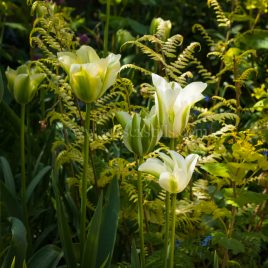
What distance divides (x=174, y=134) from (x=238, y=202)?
42 centimetres

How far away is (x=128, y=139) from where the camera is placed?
1.25 m

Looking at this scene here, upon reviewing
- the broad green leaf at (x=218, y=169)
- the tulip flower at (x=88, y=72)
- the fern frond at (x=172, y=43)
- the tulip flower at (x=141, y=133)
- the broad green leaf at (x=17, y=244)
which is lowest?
the broad green leaf at (x=17, y=244)

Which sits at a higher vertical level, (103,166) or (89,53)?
(89,53)

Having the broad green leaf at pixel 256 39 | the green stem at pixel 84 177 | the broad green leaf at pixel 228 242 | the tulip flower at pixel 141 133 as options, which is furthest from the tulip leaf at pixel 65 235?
the broad green leaf at pixel 256 39

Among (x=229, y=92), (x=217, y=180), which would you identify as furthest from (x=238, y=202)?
(x=229, y=92)

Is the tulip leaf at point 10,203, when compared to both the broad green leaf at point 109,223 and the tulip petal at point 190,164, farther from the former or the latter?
the tulip petal at point 190,164

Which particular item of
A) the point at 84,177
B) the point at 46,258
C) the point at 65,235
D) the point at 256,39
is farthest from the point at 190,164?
the point at 256,39

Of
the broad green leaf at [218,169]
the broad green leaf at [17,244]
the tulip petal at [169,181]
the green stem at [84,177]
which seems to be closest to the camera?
the tulip petal at [169,181]

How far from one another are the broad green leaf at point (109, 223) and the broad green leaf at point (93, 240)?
6 cm

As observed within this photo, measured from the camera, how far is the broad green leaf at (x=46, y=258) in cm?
150

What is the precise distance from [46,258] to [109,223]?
0.20 m

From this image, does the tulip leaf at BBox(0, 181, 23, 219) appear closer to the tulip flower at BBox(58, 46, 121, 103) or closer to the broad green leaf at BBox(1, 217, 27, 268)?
the broad green leaf at BBox(1, 217, 27, 268)

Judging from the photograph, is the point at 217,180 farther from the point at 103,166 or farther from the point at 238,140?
the point at 103,166

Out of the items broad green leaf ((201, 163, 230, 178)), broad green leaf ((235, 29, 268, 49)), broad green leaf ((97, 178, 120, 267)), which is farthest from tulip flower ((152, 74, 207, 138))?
broad green leaf ((235, 29, 268, 49))
